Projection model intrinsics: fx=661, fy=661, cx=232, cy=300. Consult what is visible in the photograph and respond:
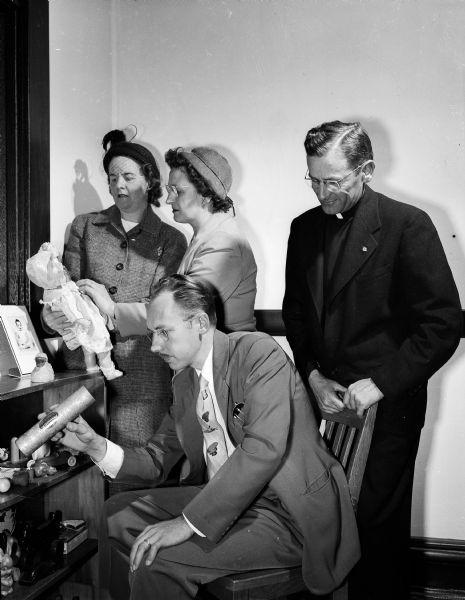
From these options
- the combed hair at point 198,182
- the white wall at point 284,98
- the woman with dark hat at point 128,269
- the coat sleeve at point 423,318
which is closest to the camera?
the coat sleeve at point 423,318

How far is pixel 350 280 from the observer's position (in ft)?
7.73

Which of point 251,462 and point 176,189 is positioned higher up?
point 176,189

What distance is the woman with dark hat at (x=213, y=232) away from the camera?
2.47 metres

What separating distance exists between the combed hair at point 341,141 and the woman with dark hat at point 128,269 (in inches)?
30.7

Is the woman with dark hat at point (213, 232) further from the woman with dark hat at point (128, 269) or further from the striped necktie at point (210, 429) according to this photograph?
the striped necktie at point (210, 429)

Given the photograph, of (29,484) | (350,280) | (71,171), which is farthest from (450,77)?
(29,484)

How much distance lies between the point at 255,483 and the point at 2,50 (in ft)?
5.93

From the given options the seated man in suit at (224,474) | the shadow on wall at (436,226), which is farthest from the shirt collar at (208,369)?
the shadow on wall at (436,226)

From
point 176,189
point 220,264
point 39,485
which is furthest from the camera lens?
point 176,189

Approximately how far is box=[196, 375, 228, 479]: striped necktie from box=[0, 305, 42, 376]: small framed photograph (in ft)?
2.09

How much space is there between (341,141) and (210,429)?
1.06m

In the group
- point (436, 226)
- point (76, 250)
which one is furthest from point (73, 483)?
point (436, 226)

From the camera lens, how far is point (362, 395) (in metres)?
2.19

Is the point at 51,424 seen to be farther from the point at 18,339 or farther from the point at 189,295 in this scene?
the point at 189,295
